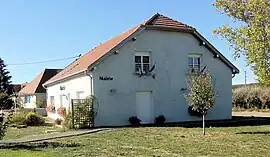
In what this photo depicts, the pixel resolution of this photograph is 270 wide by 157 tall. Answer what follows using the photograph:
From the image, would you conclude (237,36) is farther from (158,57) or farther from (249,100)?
(249,100)

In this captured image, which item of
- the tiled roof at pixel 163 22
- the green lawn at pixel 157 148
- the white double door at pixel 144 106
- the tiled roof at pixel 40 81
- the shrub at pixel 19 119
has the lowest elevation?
the green lawn at pixel 157 148

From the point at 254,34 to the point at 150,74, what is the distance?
1076cm

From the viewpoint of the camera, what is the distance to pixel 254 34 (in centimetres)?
1538

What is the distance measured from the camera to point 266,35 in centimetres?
1538

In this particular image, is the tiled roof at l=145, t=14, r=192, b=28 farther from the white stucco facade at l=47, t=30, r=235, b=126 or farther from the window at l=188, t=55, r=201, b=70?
the window at l=188, t=55, r=201, b=70

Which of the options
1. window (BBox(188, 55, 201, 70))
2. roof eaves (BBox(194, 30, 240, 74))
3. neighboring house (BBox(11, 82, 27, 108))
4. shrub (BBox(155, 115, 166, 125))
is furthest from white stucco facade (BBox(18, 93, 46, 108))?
roof eaves (BBox(194, 30, 240, 74))

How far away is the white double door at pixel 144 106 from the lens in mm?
25034

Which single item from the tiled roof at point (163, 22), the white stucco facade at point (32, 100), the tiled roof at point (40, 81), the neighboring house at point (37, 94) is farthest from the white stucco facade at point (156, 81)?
the tiled roof at point (40, 81)

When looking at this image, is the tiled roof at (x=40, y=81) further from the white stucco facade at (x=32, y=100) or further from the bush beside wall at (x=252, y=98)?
the bush beside wall at (x=252, y=98)

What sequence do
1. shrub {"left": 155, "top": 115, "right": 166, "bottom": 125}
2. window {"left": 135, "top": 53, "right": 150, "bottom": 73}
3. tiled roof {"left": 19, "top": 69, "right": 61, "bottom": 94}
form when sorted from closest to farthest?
window {"left": 135, "top": 53, "right": 150, "bottom": 73}
shrub {"left": 155, "top": 115, "right": 166, "bottom": 125}
tiled roof {"left": 19, "top": 69, "right": 61, "bottom": 94}

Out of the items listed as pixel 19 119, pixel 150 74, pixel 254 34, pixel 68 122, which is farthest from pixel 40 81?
pixel 254 34

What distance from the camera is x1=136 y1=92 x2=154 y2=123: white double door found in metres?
25.0

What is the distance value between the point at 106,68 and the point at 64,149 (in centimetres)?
1123

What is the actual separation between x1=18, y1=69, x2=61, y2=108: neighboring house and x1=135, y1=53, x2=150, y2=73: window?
2503 centimetres
